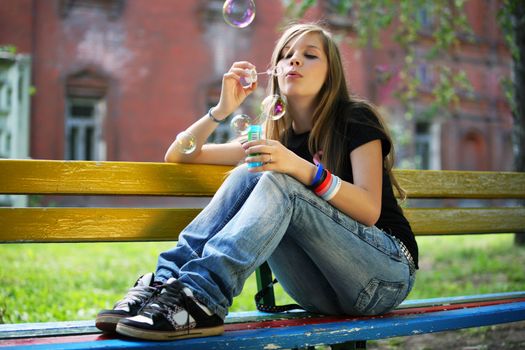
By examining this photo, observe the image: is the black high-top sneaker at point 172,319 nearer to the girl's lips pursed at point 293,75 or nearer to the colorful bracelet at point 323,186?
the colorful bracelet at point 323,186

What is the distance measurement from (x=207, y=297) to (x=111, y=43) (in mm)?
13157

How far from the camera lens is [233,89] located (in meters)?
2.71

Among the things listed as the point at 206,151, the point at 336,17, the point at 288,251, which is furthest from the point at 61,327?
the point at 336,17

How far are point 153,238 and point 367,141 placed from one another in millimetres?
931

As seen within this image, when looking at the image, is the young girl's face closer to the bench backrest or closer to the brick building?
the bench backrest

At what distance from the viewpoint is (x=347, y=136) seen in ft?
8.28

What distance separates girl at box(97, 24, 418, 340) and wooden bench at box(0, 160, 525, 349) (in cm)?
9

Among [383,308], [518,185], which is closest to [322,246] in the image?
[383,308]

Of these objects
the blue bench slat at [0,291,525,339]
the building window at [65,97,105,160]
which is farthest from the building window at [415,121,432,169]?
the blue bench slat at [0,291,525,339]

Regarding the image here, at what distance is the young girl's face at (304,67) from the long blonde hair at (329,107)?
3cm

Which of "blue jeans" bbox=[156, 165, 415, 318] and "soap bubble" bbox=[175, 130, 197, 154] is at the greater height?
"soap bubble" bbox=[175, 130, 197, 154]

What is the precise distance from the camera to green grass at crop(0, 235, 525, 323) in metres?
4.70

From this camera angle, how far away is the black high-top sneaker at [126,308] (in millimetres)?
2000

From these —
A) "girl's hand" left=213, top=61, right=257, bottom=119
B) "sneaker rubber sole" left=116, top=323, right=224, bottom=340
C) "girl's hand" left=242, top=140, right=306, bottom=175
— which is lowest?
"sneaker rubber sole" left=116, top=323, right=224, bottom=340
